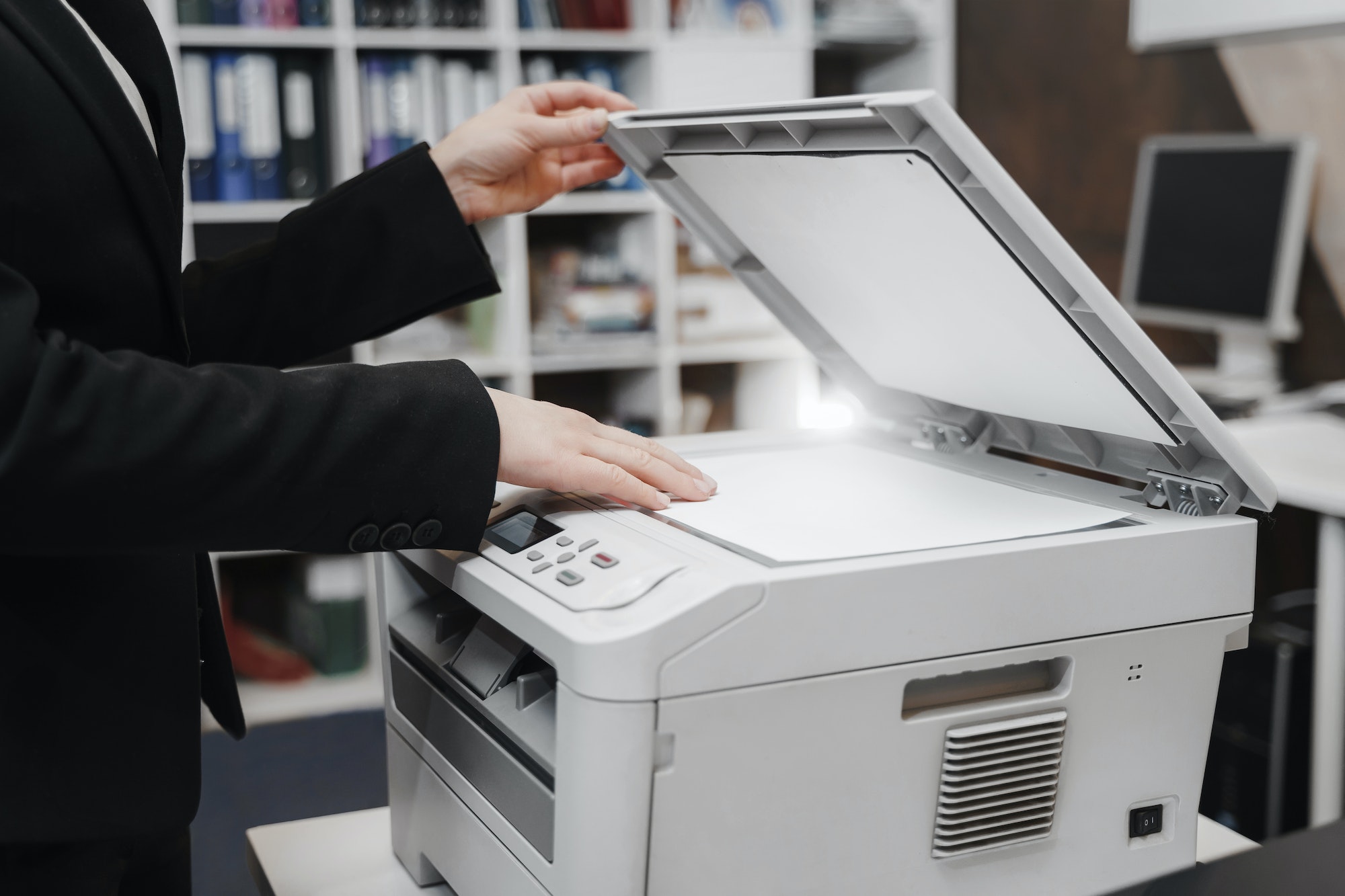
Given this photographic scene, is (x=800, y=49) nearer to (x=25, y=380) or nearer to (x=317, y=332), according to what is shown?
(x=317, y=332)

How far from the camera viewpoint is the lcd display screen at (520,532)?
0.69 m

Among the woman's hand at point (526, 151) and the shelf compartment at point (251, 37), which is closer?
the woman's hand at point (526, 151)

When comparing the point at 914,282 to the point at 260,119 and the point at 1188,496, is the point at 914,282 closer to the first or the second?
the point at 1188,496

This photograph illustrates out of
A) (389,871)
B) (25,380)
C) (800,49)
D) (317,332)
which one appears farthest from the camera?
(800,49)

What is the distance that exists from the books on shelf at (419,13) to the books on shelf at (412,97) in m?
0.07

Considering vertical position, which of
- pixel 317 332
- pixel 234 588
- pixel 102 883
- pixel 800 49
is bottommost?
pixel 234 588

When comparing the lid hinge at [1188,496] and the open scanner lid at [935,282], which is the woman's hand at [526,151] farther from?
the lid hinge at [1188,496]

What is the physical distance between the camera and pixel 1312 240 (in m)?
2.49

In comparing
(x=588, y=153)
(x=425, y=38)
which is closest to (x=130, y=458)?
(x=588, y=153)

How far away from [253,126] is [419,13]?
17.8 inches

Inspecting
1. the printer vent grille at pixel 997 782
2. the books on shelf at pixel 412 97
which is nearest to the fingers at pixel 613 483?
the printer vent grille at pixel 997 782

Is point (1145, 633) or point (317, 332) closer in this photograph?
point (1145, 633)

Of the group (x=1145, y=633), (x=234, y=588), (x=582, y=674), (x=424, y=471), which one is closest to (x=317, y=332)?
(x=424, y=471)

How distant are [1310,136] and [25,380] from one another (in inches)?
99.7
